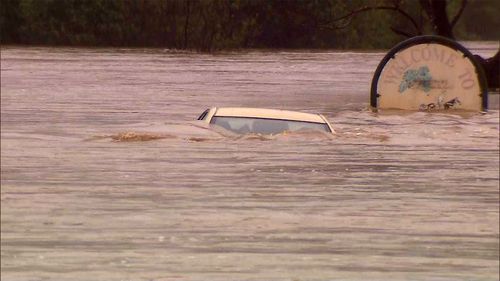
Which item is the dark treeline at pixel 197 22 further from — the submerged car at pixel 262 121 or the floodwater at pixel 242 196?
the submerged car at pixel 262 121

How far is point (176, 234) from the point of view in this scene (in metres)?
10.1

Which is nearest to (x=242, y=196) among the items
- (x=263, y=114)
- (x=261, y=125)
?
(x=261, y=125)

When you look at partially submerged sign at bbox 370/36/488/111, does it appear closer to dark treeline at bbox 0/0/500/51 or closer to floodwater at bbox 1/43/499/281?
floodwater at bbox 1/43/499/281

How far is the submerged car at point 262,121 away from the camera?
639 inches

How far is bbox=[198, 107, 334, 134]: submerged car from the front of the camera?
1623 cm

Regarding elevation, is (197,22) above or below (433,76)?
Result: below

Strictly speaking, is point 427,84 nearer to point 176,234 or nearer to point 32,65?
point 176,234

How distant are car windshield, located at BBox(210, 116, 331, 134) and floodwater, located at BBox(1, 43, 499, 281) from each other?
0.13 meters

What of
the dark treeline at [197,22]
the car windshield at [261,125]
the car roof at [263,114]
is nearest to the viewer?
the car windshield at [261,125]

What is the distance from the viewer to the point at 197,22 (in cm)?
4625

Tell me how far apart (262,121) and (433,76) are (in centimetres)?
753

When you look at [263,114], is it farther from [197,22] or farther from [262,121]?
[197,22]

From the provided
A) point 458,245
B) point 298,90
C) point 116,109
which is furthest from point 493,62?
point 458,245

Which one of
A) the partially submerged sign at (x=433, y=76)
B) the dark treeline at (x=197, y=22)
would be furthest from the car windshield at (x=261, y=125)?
the dark treeline at (x=197, y=22)
